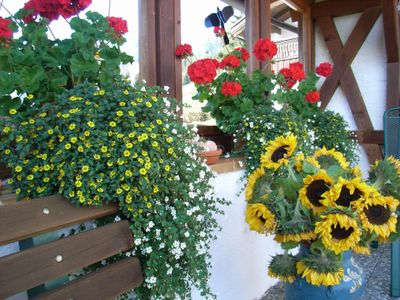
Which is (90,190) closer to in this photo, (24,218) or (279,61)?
(24,218)

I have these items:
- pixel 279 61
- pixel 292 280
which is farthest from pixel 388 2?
pixel 292 280

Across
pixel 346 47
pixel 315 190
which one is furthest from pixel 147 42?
pixel 346 47

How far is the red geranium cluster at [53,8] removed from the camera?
1.37 m

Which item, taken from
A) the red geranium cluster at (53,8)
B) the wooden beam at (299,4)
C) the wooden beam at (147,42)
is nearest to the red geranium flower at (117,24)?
the red geranium cluster at (53,8)

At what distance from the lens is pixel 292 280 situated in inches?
42.6

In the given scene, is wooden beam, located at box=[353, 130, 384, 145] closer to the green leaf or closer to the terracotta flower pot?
the terracotta flower pot

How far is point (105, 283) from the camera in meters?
1.11

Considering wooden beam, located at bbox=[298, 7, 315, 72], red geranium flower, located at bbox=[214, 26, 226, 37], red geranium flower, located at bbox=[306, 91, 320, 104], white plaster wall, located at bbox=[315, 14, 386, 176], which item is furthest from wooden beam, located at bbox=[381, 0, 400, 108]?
red geranium flower, located at bbox=[214, 26, 226, 37]

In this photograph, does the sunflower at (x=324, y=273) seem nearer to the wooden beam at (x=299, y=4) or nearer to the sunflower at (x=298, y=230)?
the sunflower at (x=298, y=230)

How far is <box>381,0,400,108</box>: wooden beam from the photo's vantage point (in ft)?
11.4

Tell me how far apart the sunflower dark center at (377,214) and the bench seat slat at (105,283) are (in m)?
0.74

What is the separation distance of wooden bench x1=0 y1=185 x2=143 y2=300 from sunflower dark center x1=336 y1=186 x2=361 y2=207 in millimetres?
674

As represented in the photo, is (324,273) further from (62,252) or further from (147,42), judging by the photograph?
(147,42)

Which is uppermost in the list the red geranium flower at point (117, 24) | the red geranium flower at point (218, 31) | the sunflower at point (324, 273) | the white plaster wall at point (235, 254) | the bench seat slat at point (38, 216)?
the red geranium flower at point (218, 31)
